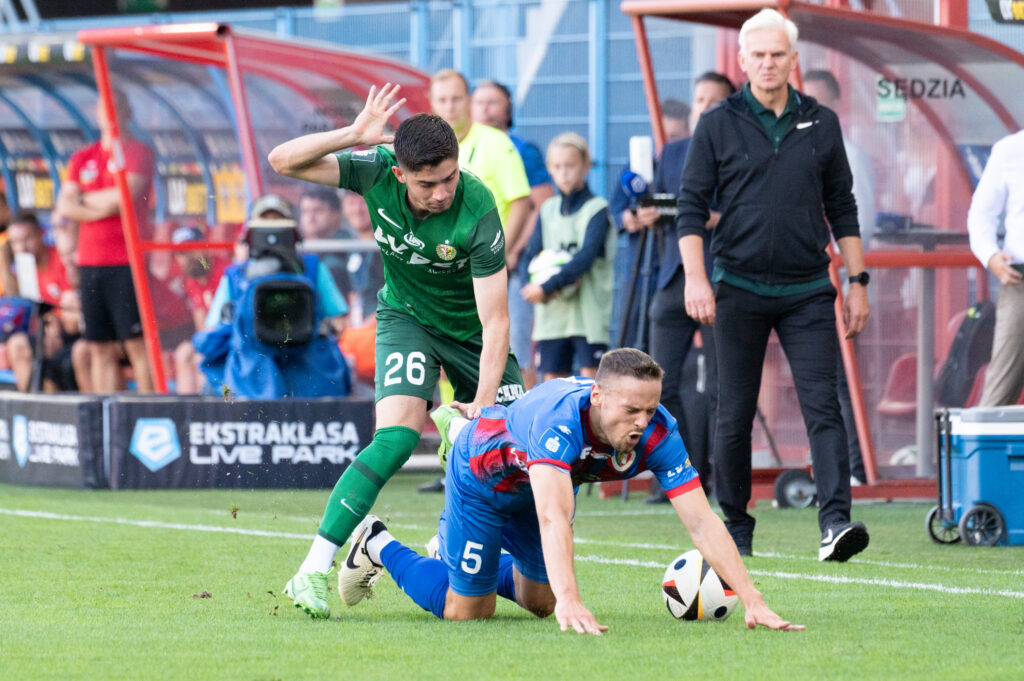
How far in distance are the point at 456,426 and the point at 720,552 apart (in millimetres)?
1046

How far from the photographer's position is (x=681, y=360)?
9336 mm

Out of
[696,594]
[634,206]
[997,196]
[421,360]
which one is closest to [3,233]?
[634,206]

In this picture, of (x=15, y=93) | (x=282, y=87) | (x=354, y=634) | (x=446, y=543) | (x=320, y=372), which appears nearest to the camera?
(x=354, y=634)

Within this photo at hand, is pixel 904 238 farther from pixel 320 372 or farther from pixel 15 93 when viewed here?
pixel 15 93

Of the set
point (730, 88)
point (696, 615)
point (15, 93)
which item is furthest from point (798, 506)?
point (15, 93)

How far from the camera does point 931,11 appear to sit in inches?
414

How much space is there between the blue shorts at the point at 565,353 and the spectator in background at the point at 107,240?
4.22 metres

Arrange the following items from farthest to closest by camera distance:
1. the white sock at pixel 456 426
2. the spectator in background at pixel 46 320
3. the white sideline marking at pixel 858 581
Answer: the spectator in background at pixel 46 320, the white sideline marking at pixel 858 581, the white sock at pixel 456 426

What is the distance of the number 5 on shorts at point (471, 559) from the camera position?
18.3ft

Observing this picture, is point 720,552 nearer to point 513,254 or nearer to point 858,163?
point 858,163

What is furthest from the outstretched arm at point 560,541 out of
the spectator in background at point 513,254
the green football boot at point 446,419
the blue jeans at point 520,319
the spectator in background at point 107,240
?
the spectator in background at point 107,240

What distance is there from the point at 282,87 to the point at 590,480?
8.63m

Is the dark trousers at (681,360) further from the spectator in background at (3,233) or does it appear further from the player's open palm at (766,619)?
the spectator in background at (3,233)

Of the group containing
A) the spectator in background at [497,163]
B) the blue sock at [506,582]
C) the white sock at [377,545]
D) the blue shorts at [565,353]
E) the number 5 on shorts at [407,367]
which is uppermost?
the spectator in background at [497,163]
